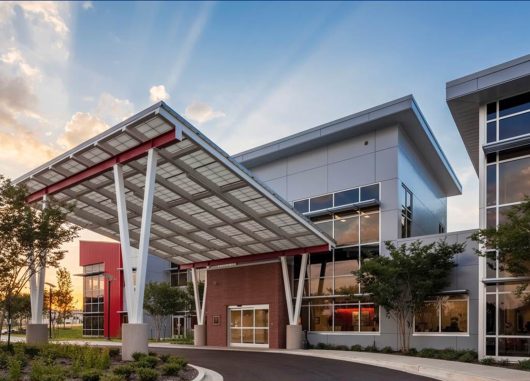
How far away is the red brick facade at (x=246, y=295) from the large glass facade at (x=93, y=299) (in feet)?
80.1

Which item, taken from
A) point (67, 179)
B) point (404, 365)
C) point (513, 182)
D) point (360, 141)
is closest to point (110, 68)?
point (67, 179)

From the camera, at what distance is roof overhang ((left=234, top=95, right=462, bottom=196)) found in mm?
28281

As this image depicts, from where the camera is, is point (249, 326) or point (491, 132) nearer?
point (491, 132)

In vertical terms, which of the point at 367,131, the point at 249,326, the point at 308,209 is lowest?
the point at 249,326

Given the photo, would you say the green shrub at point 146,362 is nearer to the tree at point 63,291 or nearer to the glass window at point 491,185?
the glass window at point 491,185

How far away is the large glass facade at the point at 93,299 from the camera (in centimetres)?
5716

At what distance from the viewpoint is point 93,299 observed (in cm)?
5831

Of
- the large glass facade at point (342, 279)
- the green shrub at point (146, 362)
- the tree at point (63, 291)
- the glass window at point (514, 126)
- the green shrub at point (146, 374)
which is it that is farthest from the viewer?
the tree at point (63, 291)

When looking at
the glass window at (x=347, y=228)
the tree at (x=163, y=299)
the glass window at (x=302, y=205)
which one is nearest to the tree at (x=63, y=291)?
the tree at (x=163, y=299)

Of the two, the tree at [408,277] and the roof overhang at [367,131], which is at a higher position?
the roof overhang at [367,131]

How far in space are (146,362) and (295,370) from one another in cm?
555

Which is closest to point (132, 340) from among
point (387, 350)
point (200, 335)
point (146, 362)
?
point (146, 362)

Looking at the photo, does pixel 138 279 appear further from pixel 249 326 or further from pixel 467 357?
pixel 249 326

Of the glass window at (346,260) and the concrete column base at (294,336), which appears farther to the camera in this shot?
the concrete column base at (294,336)
